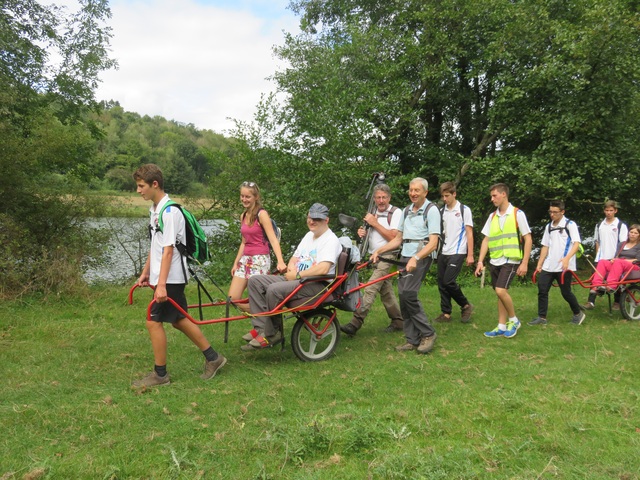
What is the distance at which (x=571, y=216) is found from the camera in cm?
1692

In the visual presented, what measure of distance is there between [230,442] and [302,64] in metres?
12.9

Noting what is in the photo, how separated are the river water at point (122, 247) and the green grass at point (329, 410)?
5.02 meters

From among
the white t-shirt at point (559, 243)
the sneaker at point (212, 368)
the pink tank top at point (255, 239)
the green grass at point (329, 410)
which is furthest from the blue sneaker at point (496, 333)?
the sneaker at point (212, 368)

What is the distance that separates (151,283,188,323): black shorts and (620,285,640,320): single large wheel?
693cm

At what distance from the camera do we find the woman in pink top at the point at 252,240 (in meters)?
5.73

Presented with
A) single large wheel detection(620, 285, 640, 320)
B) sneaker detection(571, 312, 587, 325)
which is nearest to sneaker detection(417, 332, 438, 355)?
sneaker detection(571, 312, 587, 325)

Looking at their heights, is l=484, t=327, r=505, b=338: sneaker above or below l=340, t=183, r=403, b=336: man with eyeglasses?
below

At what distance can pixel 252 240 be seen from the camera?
19.3 ft

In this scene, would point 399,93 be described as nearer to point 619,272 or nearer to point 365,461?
point 619,272

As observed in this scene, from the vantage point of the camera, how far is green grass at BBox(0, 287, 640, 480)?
3107 mm

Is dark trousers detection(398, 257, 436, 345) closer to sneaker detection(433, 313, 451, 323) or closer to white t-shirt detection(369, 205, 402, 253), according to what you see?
white t-shirt detection(369, 205, 402, 253)

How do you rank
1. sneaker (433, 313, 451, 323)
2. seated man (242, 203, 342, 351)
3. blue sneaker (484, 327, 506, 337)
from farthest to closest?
sneaker (433, 313, 451, 323), blue sneaker (484, 327, 506, 337), seated man (242, 203, 342, 351)

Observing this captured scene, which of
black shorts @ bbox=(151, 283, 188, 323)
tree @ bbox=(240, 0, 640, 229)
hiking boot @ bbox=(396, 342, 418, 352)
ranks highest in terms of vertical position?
tree @ bbox=(240, 0, 640, 229)

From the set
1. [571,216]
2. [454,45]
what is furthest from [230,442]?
[571,216]
